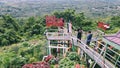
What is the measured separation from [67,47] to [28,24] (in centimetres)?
1362

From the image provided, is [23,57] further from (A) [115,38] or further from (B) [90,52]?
(A) [115,38]

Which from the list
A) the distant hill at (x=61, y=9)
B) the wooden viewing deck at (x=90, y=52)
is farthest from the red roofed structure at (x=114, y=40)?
the distant hill at (x=61, y=9)

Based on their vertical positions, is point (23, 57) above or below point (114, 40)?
below

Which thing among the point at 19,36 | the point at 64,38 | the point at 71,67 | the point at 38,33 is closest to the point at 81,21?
the point at 38,33

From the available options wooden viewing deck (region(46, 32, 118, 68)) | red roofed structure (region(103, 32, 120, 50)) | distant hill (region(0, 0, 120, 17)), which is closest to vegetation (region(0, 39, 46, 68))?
wooden viewing deck (region(46, 32, 118, 68))

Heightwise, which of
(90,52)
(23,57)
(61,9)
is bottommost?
(61,9)

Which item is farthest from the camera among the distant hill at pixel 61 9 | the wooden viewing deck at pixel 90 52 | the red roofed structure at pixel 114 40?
the distant hill at pixel 61 9

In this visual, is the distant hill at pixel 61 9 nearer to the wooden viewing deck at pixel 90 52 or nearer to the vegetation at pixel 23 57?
the vegetation at pixel 23 57

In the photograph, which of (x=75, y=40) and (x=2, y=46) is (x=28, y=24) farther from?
(x=75, y=40)

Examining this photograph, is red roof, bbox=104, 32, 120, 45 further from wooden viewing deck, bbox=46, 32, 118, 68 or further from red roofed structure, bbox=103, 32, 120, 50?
wooden viewing deck, bbox=46, 32, 118, 68

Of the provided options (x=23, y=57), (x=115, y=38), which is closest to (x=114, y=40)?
(x=115, y=38)

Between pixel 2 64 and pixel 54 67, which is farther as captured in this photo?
pixel 2 64

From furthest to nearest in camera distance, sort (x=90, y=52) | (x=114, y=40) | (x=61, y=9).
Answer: (x=61, y=9) → (x=90, y=52) → (x=114, y=40)

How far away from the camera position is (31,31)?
83.3 ft
